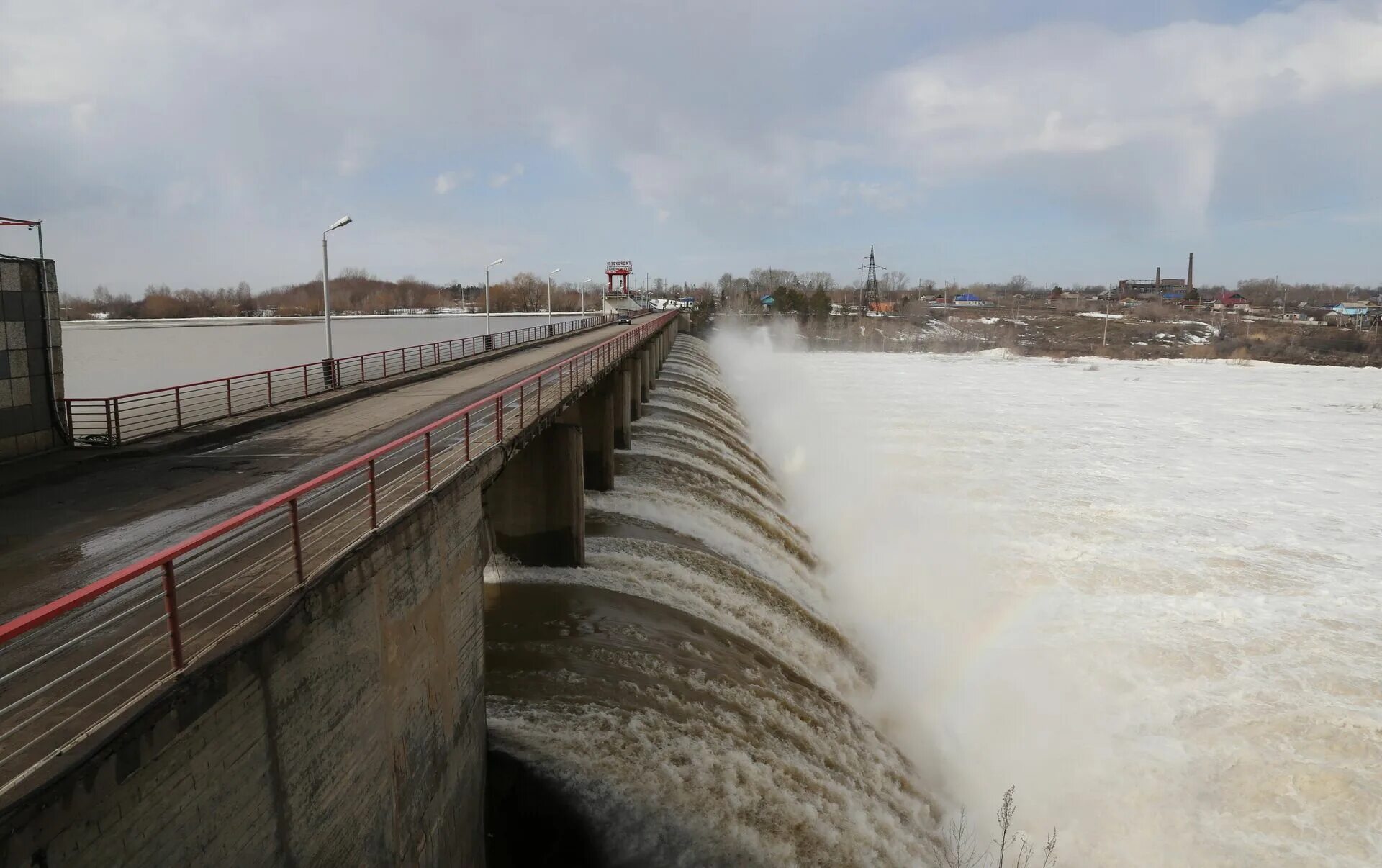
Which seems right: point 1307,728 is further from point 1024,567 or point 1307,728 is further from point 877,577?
point 877,577

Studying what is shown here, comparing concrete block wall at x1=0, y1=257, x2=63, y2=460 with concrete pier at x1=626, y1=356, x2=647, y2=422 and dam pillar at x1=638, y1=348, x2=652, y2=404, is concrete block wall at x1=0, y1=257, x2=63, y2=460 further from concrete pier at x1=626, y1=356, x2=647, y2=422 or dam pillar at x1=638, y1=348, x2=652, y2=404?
dam pillar at x1=638, y1=348, x2=652, y2=404

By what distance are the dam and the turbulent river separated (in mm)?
58

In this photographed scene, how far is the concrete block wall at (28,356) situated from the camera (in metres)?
9.45

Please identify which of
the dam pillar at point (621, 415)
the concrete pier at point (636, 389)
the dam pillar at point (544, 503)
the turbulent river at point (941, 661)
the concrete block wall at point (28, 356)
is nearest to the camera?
the turbulent river at point (941, 661)

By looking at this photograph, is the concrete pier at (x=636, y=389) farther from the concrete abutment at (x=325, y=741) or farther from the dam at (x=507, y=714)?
the concrete abutment at (x=325, y=741)

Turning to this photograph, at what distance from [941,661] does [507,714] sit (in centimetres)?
921

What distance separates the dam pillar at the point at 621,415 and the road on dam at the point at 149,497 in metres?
6.45

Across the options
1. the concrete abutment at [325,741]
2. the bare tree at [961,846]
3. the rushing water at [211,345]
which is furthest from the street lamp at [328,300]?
the bare tree at [961,846]

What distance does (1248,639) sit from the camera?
14.9 m

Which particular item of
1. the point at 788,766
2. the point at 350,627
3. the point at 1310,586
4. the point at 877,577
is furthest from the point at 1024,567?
the point at 350,627

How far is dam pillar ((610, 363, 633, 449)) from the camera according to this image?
20.6 m

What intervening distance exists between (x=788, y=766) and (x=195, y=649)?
614 centimetres

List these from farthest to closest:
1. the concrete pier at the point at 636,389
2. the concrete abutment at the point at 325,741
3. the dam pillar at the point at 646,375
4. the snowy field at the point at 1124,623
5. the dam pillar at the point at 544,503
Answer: the dam pillar at the point at 646,375
the concrete pier at the point at 636,389
the dam pillar at the point at 544,503
the snowy field at the point at 1124,623
the concrete abutment at the point at 325,741

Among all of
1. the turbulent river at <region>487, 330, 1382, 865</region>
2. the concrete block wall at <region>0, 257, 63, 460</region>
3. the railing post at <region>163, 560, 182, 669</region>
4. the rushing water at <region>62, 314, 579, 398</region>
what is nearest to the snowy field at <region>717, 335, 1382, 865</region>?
the turbulent river at <region>487, 330, 1382, 865</region>
